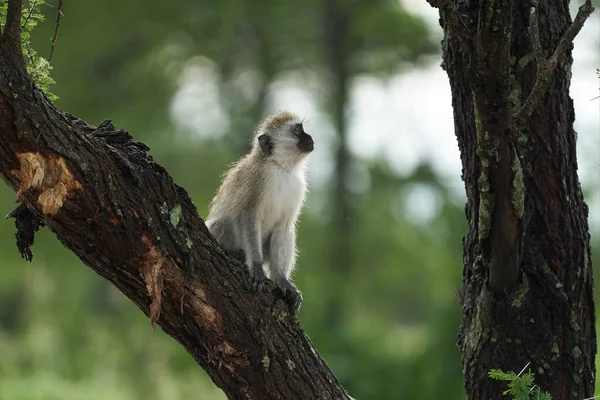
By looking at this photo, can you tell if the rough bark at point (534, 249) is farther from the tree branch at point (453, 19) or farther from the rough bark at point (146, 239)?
the rough bark at point (146, 239)

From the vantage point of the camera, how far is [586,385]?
3.93 m

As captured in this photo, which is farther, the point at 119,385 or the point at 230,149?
the point at 119,385

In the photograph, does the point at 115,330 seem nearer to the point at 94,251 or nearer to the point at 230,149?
the point at 230,149

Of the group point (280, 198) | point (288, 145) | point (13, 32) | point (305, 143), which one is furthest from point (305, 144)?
point (13, 32)

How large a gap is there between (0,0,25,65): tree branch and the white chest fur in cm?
199

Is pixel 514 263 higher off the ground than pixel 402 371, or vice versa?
pixel 402 371

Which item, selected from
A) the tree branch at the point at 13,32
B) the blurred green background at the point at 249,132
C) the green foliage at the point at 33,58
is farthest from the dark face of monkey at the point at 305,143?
the blurred green background at the point at 249,132

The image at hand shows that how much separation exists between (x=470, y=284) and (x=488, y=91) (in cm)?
107

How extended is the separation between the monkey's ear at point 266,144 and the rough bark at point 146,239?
1.46 metres

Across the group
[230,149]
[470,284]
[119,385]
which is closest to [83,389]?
[119,385]

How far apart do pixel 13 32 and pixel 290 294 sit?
5.45ft

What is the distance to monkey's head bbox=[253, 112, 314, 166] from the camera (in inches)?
200

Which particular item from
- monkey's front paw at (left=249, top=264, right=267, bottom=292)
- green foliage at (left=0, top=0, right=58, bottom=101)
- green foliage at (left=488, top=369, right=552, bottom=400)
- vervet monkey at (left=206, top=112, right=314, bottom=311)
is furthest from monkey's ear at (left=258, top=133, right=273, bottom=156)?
green foliage at (left=488, top=369, right=552, bottom=400)

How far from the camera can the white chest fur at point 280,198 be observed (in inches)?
192
